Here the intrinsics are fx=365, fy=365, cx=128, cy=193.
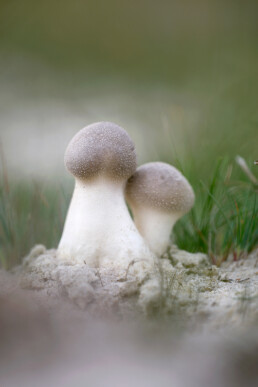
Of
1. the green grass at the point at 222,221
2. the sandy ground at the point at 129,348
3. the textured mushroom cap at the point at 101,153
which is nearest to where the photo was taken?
the sandy ground at the point at 129,348

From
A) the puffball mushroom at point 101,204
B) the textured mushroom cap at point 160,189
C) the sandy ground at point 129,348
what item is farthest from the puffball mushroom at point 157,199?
the sandy ground at point 129,348

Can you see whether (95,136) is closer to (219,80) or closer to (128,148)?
(128,148)

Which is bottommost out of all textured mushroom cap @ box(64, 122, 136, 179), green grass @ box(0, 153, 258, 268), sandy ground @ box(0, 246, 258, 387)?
green grass @ box(0, 153, 258, 268)

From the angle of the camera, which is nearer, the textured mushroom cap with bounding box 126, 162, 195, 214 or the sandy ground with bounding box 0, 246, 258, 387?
the sandy ground with bounding box 0, 246, 258, 387

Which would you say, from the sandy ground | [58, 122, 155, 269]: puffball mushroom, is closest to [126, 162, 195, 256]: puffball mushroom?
[58, 122, 155, 269]: puffball mushroom

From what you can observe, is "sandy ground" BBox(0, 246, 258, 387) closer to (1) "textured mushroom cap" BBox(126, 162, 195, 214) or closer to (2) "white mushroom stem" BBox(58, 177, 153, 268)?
(2) "white mushroom stem" BBox(58, 177, 153, 268)

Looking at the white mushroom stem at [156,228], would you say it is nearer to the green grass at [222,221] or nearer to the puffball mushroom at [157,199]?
the puffball mushroom at [157,199]
